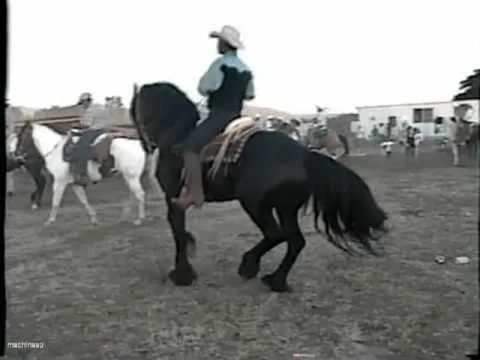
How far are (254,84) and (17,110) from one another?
711mm

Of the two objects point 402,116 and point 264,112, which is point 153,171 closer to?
point 264,112

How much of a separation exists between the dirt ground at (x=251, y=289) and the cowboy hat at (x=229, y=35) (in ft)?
1.75

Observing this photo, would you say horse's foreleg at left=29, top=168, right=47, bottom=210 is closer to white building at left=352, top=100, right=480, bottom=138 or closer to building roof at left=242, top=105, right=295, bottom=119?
building roof at left=242, top=105, right=295, bottom=119

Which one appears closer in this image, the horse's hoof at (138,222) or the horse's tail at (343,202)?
the horse's tail at (343,202)

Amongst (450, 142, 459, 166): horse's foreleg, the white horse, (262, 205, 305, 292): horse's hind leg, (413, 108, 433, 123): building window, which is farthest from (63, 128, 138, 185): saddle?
(450, 142, 459, 166): horse's foreleg

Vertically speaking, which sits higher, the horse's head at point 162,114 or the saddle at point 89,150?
the horse's head at point 162,114

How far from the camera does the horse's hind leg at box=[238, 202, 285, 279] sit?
Result: 9.17 ft

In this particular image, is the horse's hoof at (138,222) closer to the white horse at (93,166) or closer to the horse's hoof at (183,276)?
the white horse at (93,166)

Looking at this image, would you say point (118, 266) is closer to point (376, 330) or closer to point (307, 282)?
point (307, 282)

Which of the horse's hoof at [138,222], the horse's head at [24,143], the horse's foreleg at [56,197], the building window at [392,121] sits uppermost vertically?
the building window at [392,121]

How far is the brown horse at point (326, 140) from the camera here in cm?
261

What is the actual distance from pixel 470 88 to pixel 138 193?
1596 millimetres

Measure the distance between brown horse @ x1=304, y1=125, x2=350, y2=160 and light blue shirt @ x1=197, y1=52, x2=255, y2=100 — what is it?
0.78 feet

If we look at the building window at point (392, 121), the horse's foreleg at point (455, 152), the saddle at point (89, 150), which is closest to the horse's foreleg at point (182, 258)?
the saddle at point (89, 150)
